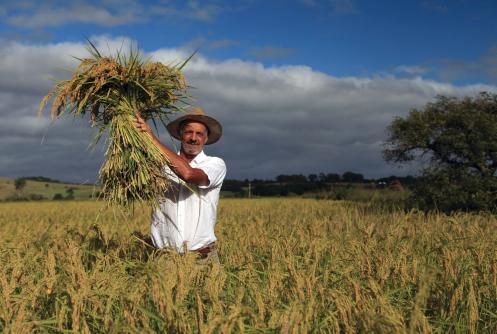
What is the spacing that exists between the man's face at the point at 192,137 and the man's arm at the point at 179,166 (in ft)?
1.39

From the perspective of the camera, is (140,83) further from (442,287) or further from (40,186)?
(40,186)

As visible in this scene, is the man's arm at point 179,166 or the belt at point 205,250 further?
the belt at point 205,250

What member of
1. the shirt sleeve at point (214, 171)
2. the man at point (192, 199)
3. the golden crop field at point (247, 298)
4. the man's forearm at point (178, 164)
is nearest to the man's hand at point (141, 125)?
the man at point (192, 199)

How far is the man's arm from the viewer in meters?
4.72

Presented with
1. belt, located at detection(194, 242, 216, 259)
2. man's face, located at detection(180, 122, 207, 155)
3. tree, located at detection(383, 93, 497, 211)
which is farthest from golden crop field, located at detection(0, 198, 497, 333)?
tree, located at detection(383, 93, 497, 211)

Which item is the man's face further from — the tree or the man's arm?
the tree

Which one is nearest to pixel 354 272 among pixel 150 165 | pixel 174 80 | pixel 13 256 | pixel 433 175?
pixel 150 165

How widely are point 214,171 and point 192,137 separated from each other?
45 centimetres

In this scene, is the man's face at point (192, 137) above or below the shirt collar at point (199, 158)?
above

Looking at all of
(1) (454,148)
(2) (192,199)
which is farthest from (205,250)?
(1) (454,148)

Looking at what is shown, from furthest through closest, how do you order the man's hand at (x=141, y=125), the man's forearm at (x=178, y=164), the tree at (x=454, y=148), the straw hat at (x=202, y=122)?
the tree at (x=454, y=148) < the straw hat at (x=202, y=122) < the man's hand at (x=141, y=125) < the man's forearm at (x=178, y=164)

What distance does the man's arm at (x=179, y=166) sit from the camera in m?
4.72

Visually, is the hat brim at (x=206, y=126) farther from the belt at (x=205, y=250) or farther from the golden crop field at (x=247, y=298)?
the golden crop field at (x=247, y=298)

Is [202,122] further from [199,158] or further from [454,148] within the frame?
[454,148]
